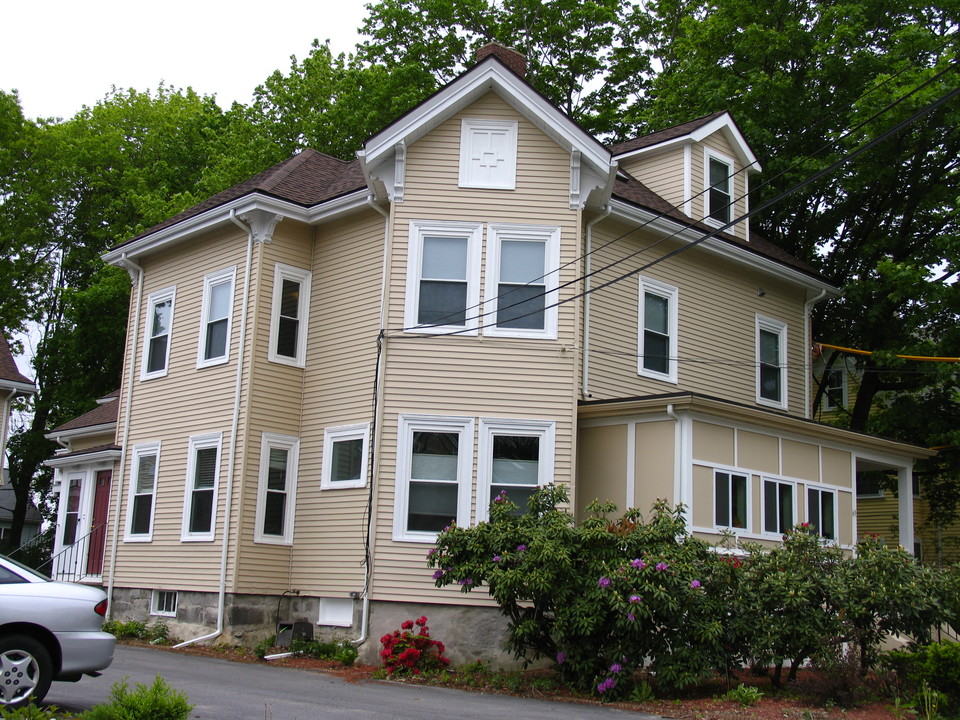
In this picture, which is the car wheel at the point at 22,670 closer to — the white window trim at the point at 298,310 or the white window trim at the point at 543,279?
the white window trim at the point at 543,279

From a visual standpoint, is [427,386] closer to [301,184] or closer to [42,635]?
[301,184]

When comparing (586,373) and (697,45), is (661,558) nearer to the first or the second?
(586,373)

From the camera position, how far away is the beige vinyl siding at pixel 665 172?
21672 mm

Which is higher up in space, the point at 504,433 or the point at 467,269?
the point at 467,269

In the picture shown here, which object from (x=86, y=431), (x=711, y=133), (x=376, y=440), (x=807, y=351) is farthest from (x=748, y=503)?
(x=86, y=431)

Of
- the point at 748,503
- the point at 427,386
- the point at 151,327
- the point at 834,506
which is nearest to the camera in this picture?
the point at 427,386

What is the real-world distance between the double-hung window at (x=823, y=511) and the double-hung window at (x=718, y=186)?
6.29 m

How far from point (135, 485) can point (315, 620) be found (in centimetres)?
546

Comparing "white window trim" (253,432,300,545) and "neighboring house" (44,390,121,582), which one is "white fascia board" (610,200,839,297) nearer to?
"white window trim" (253,432,300,545)

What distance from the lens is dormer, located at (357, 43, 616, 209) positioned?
17.1 meters

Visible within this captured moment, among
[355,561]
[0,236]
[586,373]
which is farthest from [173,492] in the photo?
[0,236]

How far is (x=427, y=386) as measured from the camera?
16.9 meters

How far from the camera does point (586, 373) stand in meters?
17.7

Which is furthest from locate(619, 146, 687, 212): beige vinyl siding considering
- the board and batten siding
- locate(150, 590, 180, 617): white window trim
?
locate(150, 590, 180, 617): white window trim
